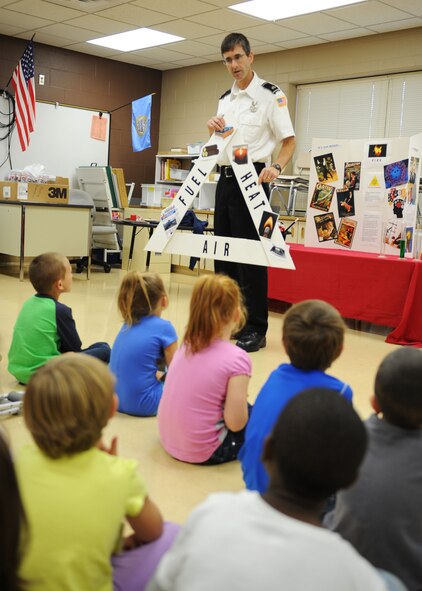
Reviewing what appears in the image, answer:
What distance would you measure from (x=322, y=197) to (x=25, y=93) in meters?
4.01

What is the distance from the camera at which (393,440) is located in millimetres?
1302

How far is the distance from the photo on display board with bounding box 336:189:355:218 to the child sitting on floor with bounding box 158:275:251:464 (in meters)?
2.90

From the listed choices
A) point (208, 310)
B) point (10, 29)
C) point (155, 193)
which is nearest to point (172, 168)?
point (155, 193)

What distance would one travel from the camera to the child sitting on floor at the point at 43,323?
9.23ft

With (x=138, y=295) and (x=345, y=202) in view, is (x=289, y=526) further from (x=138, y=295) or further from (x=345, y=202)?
(x=345, y=202)

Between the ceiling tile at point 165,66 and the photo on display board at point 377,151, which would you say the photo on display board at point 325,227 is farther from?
the ceiling tile at point 165,66

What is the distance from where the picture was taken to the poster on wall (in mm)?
4562

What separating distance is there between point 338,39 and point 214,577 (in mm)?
6990

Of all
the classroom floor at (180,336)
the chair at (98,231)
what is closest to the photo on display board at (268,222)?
the classroom floor at (180,336)

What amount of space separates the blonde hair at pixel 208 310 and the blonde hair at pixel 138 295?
44 centimetres

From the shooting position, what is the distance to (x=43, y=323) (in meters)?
2.81

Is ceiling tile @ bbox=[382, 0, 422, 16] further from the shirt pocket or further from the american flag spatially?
the american flag

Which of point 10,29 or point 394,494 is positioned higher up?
point 10,29

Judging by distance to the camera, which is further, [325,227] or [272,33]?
[272,33]
